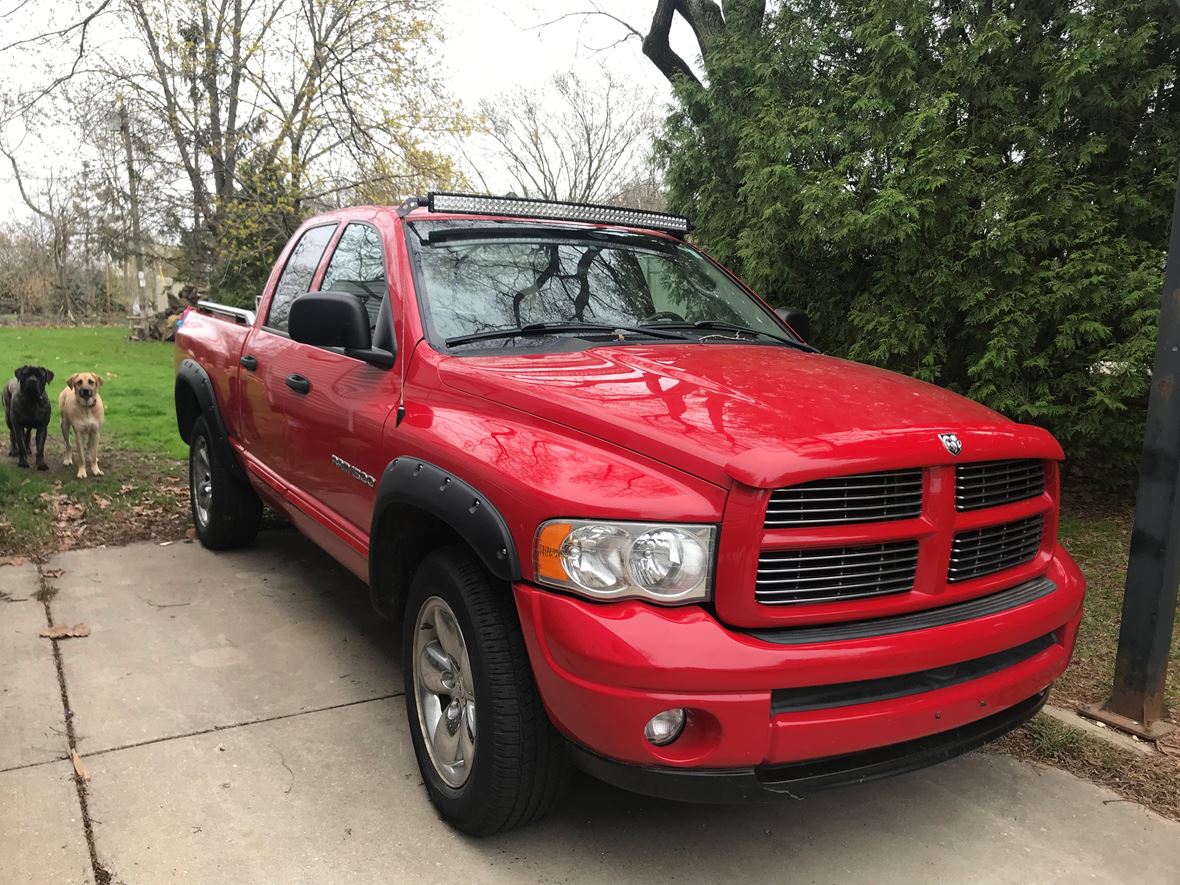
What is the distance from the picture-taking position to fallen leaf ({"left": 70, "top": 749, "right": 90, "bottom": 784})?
298 centimetres

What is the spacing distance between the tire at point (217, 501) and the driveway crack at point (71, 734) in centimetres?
92

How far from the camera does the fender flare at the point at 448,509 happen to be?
2365 mm

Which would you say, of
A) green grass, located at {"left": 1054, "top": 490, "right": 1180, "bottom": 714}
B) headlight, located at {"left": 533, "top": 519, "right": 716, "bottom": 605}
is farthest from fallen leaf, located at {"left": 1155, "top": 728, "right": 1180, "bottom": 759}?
headlight, located at {"left": 533, "top": 519, "right": 716, "bottom": 605}

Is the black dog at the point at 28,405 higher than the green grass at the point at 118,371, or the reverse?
the black dog at the point at 28,405

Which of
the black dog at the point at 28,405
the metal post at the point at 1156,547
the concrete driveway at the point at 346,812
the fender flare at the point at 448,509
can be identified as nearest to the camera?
the fender flare at the point at 448,509

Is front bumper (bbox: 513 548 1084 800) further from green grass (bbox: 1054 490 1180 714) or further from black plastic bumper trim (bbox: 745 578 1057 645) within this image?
green grass (bbox: 1054 490 1180 714)

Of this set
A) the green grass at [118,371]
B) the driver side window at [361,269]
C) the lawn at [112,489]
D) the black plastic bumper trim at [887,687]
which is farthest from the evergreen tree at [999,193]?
the green grass at [118,371]

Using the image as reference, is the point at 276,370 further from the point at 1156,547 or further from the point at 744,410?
the point at 1156,547

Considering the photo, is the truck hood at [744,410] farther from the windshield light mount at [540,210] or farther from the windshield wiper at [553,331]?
the windshield light mount at [540,210]

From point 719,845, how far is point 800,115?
5.05 m

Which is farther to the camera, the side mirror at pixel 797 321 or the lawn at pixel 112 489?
the lawn at pixel 112 489

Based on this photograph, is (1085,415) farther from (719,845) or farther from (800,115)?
(719,845)

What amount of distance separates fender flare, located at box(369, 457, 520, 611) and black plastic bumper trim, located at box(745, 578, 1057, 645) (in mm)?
684

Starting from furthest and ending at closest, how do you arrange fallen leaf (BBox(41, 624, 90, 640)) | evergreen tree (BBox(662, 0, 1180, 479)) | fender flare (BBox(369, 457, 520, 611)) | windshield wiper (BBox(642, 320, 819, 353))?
evergreen tree (BBox(662, 0, 1180, 479)) < fallen leaf (BBox(41, 624, 90, 640)) < windshield wiper (BBox(642, 320, 819, 353)) < fender flare (BBox(369, 457, 520, 611))
